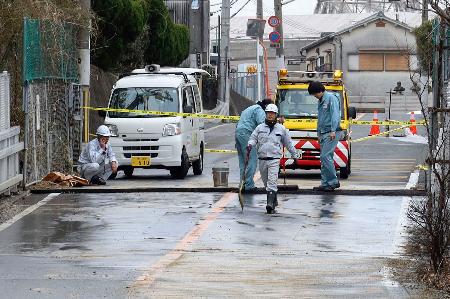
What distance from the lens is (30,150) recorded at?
22.0 m

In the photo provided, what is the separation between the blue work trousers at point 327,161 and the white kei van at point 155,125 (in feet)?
12.2

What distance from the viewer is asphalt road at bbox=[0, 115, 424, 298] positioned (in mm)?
11836

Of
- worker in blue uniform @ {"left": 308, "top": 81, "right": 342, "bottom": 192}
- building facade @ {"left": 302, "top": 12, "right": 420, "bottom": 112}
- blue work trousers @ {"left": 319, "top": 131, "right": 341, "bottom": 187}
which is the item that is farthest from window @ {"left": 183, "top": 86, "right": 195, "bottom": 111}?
building facade @ {"left": 302, "top": 12, "right": 420, "bottom": 112}

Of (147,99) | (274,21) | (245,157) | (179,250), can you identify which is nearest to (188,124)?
(147,99)

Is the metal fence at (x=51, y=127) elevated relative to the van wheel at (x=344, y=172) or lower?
elevated

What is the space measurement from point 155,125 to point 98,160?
241 cm

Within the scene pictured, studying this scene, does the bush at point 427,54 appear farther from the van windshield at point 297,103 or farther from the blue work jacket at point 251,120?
the van windshield at point 297,103

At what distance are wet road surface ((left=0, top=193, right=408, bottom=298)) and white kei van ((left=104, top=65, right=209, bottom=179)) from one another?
144 inches

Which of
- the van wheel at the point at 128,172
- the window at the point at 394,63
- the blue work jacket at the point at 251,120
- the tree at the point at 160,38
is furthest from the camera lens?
the window at the point at 394,63

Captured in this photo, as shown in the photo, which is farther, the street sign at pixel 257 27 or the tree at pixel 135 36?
the street sign at pixel 257 27

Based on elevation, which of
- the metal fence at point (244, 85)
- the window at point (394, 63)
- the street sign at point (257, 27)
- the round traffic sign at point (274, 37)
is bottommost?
the metal fence at point (244, 85)

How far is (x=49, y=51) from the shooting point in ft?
75.6

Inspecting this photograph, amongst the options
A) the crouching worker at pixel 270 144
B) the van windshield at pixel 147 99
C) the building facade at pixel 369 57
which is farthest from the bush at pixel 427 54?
the building facade at pixel 369 57

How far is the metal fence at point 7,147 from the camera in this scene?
1980 centimetres
